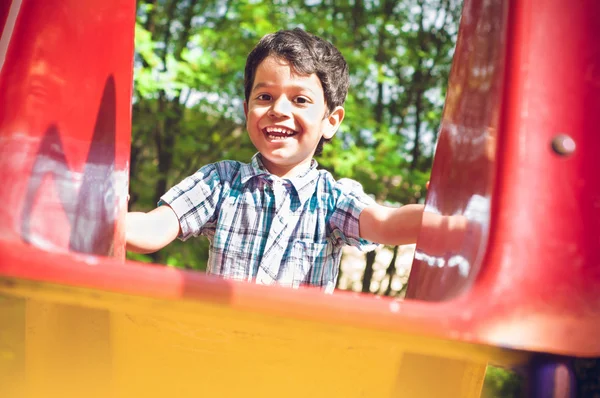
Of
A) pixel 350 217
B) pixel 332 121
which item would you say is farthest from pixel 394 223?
pixel 332 121

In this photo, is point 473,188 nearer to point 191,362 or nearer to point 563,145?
point 563,145

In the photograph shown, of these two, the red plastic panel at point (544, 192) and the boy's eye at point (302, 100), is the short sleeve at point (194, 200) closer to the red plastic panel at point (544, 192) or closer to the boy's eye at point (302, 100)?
the boy's eye at point (302, 100)

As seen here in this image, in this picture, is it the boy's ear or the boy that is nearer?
the boy

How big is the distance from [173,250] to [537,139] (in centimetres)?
329

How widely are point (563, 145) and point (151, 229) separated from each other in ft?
2.71

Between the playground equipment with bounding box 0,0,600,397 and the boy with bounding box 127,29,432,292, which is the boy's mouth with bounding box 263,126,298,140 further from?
the playground equipment with bounding box 0,0,600,397

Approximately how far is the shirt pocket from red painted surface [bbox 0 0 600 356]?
1.20 ft

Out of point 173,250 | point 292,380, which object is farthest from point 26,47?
point 173,250

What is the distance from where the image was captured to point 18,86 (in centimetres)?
83

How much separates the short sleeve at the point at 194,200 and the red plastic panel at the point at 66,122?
0.23 m

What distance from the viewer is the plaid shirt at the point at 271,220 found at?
1.29 m

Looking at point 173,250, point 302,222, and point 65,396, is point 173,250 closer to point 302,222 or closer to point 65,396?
point 302,222

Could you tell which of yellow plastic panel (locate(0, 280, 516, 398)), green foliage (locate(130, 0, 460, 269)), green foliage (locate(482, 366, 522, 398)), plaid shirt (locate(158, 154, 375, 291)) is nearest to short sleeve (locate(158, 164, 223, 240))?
plaid shirt (locate(158, 154, 375, 291))

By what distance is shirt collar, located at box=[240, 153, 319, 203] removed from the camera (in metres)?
1.34
